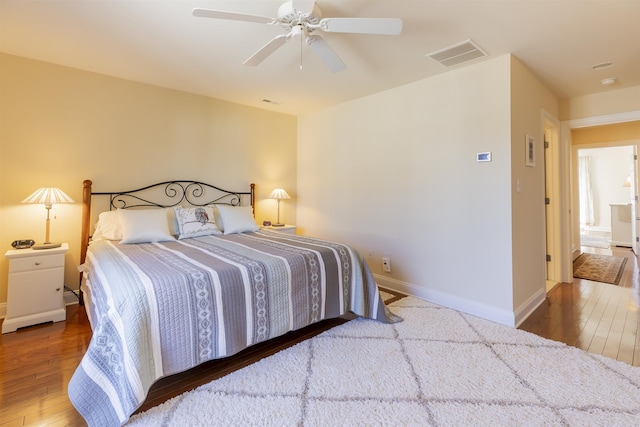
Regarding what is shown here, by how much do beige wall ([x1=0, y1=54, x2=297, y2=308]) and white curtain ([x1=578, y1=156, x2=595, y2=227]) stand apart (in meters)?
9.26

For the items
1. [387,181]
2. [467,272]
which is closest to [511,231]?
[467,272]

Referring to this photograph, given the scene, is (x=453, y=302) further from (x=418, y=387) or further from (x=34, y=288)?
(x=34, y=288)

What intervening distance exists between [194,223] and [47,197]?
1.29 meters

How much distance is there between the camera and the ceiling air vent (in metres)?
2.53

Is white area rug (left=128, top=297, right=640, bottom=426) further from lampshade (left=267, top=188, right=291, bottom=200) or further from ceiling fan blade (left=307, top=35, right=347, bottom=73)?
lampshade (left=267, top=188, right=291, bottom=200)

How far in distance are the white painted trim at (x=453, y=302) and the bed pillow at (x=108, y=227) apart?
307cm

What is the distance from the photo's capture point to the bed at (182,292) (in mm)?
1548

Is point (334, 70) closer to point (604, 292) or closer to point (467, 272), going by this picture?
point (467, 272)

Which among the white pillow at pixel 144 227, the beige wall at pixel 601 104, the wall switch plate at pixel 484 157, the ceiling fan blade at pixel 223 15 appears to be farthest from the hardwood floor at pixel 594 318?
the white pillow at pixel 144 227

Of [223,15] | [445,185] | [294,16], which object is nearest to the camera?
[223,15]

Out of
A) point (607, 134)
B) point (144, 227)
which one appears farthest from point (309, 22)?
point (607, 134)

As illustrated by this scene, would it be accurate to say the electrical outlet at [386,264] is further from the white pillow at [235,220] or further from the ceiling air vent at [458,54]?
the ceiling air vent at [458,54]

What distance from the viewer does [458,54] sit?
2.68 metres

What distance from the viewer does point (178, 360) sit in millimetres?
1773
